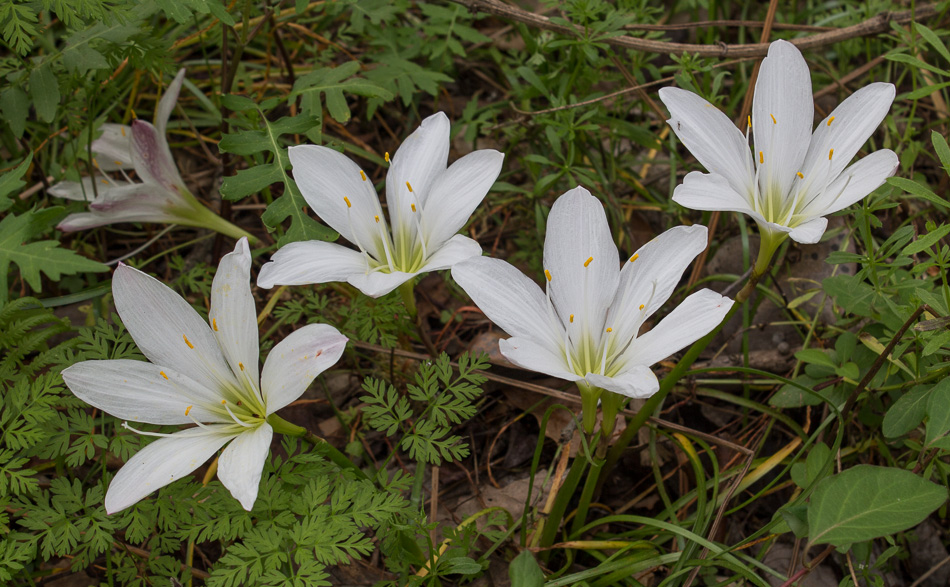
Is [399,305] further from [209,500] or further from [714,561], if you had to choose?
[714,561]

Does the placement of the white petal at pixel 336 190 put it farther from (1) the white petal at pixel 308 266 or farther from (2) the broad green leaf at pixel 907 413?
(2) the broad green leaf at pixel 907 413

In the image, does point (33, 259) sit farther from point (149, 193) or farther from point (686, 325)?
point (686, 325)

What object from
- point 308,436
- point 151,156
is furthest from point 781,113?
point 151,156

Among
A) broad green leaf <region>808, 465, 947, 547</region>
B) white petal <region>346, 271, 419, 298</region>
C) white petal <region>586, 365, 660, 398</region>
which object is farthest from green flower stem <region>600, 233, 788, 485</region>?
white petal <region>346, 271, 419, 298</region>

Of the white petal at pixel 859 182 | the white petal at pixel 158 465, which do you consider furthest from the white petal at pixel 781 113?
the white petal at pixel 158 465

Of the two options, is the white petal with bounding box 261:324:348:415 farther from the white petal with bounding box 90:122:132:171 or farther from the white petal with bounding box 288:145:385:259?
the white petal with bounding box 90:122:132:171

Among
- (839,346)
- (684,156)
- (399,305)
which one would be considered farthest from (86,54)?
(839,346)
